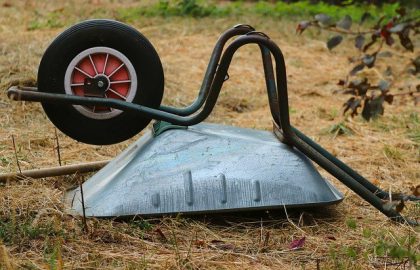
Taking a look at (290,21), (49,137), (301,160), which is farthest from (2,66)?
(290,21)

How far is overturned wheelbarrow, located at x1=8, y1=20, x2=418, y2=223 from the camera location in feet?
10.8

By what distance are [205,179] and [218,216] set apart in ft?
0.66

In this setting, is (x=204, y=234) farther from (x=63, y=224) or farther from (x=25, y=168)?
(x=25, y=168)

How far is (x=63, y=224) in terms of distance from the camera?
3.20 metres

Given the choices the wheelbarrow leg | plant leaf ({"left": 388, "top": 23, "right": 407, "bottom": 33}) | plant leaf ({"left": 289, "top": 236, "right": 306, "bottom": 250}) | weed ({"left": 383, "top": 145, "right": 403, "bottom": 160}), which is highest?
plant leaf ({"left": 388, "top": 23, "right": 407, "bottom": 33})

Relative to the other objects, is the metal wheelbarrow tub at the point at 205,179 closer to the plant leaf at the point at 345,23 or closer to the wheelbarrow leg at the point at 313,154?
the wheelbarrow leg at the point at 313,154

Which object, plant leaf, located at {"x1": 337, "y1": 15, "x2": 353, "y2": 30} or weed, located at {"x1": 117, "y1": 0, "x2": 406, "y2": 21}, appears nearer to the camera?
plant leaf, located at {"x1": 337, "y1": 15, "x2": 353, "y2": 30}

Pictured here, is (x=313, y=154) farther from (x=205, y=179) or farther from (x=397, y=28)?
(x=397, y=28)

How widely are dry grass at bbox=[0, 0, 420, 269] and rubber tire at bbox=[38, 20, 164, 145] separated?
351 millimetres

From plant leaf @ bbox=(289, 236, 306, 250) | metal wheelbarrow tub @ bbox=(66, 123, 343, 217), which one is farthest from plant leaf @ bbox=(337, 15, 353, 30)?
plant leaf @ bbox=(289, 236, 306, 250)

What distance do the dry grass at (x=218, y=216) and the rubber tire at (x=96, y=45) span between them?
13.8 inches

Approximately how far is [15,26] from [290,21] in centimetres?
331

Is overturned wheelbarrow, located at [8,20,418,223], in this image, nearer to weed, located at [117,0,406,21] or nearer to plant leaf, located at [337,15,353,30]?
plant leaf, located at [337,15,353,30]

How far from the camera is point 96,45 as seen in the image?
337 cm
